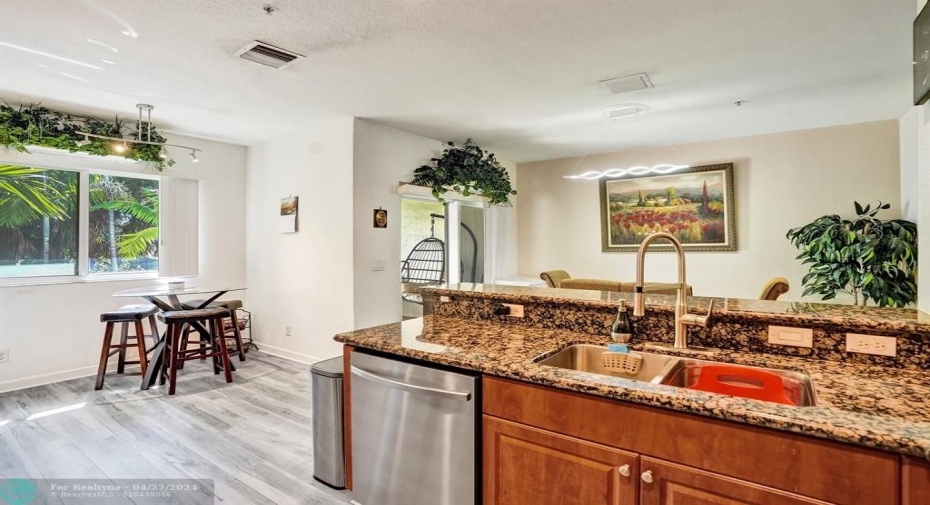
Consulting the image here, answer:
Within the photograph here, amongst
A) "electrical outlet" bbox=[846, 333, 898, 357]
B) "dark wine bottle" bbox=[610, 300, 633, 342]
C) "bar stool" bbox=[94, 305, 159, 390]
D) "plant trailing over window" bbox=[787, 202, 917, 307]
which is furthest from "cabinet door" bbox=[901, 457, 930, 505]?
"bar stool" bbox=[94, 305, 159, 390]

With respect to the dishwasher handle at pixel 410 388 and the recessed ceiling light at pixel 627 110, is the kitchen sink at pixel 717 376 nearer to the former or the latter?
the dishwasher handle at pixel 410 388

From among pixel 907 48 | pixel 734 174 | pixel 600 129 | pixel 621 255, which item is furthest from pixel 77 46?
pixel 734 174

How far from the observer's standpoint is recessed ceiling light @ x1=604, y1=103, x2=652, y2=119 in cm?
368

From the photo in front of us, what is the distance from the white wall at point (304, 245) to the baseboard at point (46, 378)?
1.54 m

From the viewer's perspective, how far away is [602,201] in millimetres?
5621

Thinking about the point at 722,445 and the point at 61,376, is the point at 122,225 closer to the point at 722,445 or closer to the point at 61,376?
the point at 61,376

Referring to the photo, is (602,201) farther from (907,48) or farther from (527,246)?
(907,48)

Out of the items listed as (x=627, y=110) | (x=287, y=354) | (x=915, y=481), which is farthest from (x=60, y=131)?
(x=915, y=481)

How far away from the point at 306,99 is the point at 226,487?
2.80 metres

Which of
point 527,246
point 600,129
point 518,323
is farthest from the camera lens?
point 527,246

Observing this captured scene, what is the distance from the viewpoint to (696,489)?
3.70ft

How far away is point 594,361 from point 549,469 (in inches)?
21.0

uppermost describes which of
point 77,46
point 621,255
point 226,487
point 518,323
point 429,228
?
point 77,46

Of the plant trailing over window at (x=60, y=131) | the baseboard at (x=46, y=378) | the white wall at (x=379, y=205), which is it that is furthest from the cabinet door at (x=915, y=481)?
the baseboard at (x=46, y=378)
